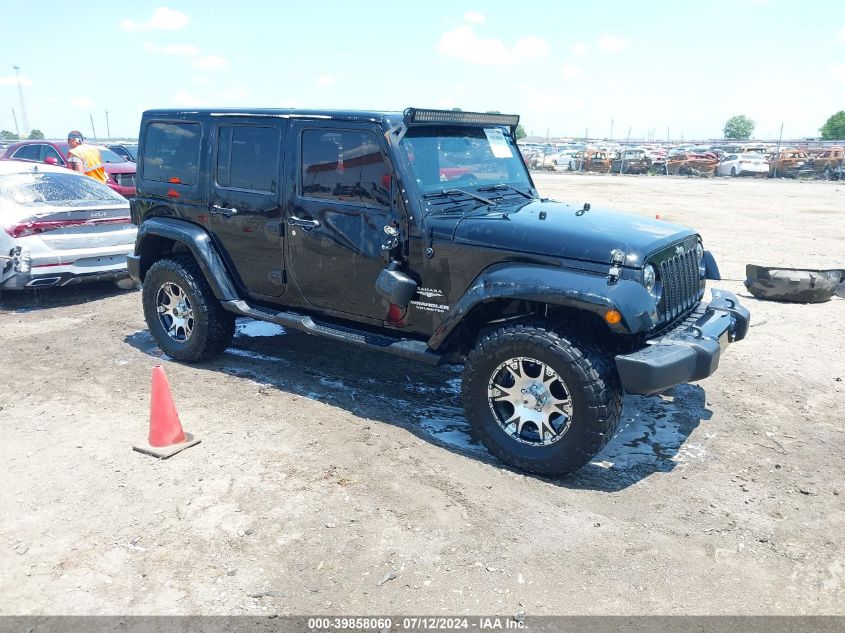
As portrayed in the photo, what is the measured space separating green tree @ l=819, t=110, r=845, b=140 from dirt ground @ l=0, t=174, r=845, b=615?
63.3 meters

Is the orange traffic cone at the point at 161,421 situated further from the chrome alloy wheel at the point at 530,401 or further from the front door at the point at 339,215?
the chrome alloy wheel at the point at 530,401

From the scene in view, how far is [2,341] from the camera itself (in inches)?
263

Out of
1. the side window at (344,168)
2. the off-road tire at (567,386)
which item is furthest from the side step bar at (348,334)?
the side window at (344,168)

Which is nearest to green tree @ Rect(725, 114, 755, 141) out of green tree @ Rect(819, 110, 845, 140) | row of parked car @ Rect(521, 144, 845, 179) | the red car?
green tree @ Rect(819, 110, 845, 140)

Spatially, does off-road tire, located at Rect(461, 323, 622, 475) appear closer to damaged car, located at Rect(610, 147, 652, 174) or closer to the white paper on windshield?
the white paper on windshield

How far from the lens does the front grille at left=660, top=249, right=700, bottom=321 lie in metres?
4.16

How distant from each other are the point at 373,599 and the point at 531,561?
2.66 ft

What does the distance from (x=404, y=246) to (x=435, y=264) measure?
260 millimetres

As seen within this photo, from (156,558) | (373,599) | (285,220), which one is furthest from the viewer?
(285,220)

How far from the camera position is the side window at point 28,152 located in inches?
583

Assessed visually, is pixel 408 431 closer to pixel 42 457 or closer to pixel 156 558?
pixel 156 558

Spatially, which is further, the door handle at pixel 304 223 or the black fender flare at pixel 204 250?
the black fender flare at pixel 204 250

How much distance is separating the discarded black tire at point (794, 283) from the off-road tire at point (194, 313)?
601 centimetres

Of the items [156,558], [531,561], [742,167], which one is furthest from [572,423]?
[742,167]
